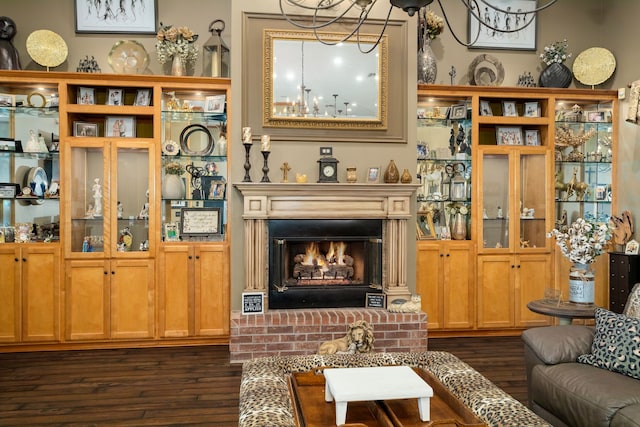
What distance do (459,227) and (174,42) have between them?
3.43 metres

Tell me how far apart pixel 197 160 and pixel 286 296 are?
1658 mm

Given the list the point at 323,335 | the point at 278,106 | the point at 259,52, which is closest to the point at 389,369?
the point at 323,335

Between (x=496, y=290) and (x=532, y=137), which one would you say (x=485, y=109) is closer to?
(x=532, y=137)

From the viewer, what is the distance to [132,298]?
4.65 metres

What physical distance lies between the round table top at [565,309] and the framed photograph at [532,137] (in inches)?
92.6

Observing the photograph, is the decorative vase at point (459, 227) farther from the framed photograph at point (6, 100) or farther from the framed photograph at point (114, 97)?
the framed photograph at point (6, 100)

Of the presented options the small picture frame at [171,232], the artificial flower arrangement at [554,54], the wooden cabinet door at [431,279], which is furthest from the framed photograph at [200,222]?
the artificial flower arrangement at [554,54]

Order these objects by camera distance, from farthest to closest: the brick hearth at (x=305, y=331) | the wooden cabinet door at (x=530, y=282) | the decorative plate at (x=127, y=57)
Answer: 1. the wooden cabinet door at (x=530, y=282)
2. the decorative plate at (x=127, y=57)
3. the brick hearth at (x=305, y=331)

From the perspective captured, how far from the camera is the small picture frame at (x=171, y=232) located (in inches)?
190

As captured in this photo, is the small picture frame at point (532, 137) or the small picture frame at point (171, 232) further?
the small picture frame at point (532, 137)

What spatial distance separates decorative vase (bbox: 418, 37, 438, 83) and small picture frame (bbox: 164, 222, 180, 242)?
2.90 m

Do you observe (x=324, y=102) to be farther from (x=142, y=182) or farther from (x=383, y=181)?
(x=142, y=182)

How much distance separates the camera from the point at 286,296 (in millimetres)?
4566

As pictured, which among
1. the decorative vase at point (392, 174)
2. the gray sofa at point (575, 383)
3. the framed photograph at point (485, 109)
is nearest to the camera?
the gray sofa at point (575, 383)
